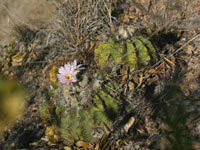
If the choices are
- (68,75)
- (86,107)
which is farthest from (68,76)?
(86,107)

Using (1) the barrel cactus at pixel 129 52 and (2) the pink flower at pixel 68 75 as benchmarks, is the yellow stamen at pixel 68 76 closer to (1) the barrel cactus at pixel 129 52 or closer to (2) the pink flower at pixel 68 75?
(2) the pink flower at pixel 68 75

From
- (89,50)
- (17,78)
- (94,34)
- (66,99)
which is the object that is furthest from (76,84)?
(17,78)

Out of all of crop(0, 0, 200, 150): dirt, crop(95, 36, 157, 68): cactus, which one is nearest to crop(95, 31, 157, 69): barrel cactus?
crop(95, 36, 157, 68): cactus

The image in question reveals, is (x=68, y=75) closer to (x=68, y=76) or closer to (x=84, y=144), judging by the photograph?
(x=68, y=76)

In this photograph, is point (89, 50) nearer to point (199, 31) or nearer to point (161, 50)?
point (161, 50)

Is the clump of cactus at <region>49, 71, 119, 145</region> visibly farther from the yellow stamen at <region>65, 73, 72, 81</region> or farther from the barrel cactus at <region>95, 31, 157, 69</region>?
the barrel cactus at <region>95, 31, 157, 69</region>

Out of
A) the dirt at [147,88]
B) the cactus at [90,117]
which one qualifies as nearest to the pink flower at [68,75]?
the cactus at [90,117]
